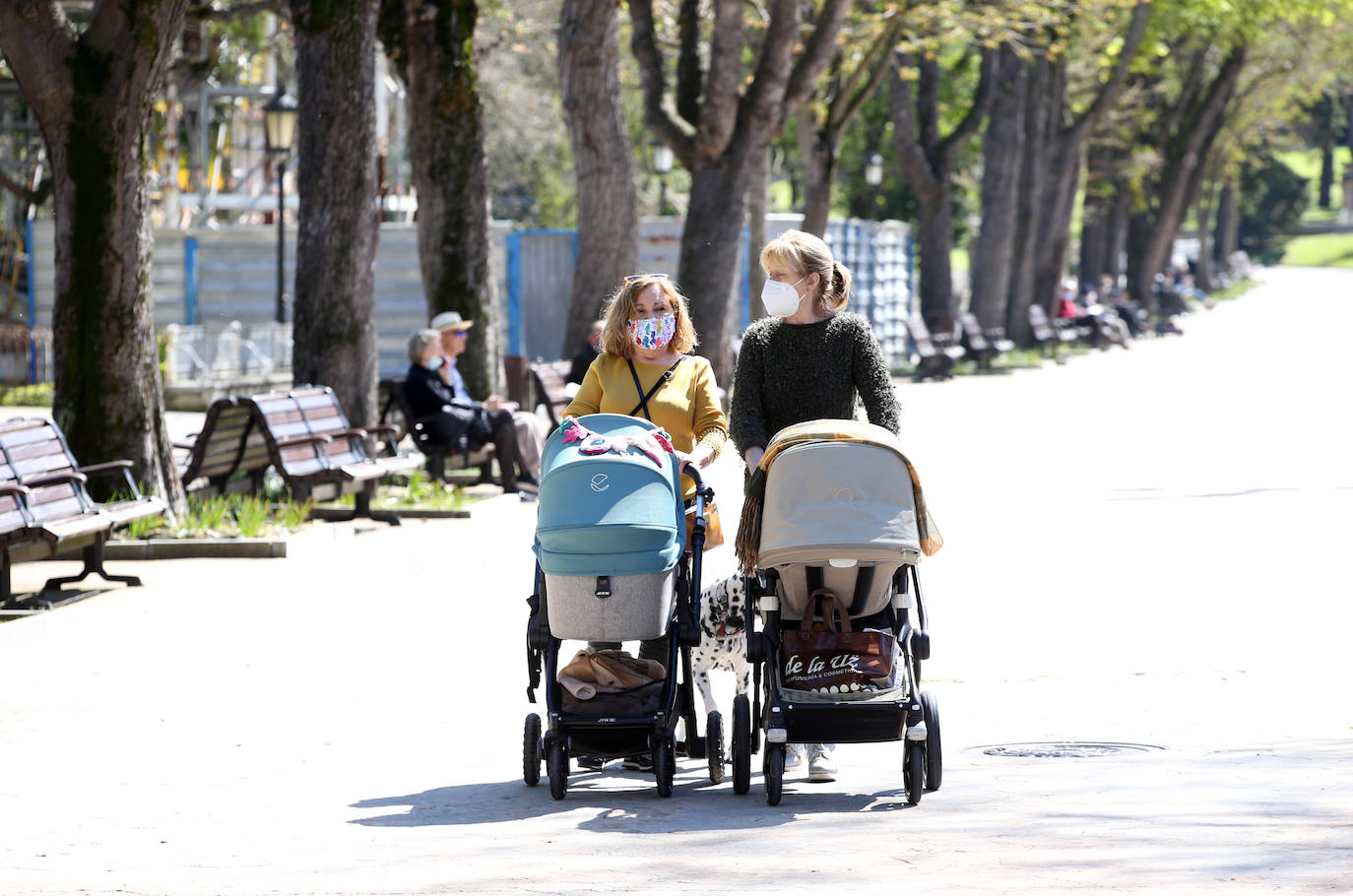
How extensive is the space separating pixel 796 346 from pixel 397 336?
886 inches

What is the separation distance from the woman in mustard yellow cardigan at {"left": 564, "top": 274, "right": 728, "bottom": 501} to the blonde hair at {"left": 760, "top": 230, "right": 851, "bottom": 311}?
0.38 meters

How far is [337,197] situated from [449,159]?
9.90 feet

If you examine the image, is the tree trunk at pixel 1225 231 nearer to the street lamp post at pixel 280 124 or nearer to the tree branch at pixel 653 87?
the street lamp post at pixel 280 124

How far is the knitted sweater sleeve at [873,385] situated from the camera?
662cm

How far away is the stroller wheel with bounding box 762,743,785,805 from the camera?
6.12 metres

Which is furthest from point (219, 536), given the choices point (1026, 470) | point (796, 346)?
point (1026, 470)

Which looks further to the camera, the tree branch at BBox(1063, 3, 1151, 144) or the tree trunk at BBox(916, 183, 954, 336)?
the tree branch at BBox(1063, 3, 1151, 144)

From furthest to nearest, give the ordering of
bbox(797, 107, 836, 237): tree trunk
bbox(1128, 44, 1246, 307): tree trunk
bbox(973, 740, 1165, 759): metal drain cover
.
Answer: bbox(1128, 44, 1246, 307): tree trunk → bbox(797, 107, 836, 237): tree trunk → bbox(973, 740, 1165, 759): metal drain cover

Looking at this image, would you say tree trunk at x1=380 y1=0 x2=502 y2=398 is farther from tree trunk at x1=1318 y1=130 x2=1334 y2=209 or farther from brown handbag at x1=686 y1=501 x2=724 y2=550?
tree trunk at x1=1318 y1=130 x2=1334 y2=209

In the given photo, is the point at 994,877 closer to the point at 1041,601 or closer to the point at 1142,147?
the point at 1041,601

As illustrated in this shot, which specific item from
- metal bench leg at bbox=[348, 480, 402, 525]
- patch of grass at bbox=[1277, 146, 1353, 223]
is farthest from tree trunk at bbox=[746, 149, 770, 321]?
patch of grass at bbox=[1277, 146, 1353, 223]

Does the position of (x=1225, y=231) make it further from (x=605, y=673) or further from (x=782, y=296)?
(x=605, y=673)

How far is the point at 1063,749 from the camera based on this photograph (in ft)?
23.0

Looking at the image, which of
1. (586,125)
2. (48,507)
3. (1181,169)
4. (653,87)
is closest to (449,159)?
(586,125)
